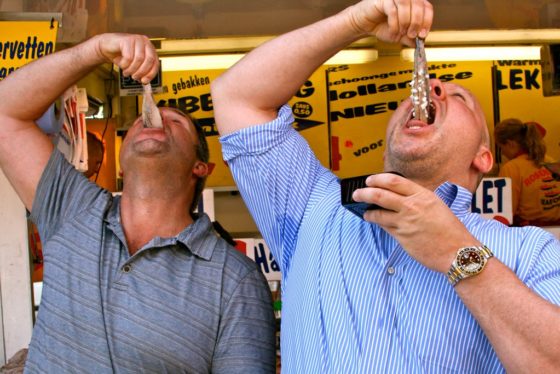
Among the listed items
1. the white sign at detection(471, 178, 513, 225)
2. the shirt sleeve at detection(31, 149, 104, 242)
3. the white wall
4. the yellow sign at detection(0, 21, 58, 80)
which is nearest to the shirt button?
the shirt sleeve at detection(31, 149, 104, 242)

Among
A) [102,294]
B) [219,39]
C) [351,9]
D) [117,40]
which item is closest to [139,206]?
[102,294]

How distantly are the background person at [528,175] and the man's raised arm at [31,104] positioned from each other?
5.06 m

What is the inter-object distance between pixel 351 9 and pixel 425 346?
0.86 m

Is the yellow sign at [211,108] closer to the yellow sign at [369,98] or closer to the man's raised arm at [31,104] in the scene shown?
the yellow sign at [369,98]

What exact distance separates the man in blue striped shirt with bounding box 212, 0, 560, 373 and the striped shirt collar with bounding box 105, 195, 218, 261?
20 centimetres

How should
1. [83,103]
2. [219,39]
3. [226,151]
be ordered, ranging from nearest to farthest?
[226,151] < [83,103] < [219,39]

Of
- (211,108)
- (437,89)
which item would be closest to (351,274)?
(437,89)

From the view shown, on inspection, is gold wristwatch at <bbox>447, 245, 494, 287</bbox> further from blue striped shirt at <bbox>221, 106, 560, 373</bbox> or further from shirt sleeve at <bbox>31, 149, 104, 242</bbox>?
shirt sleeve at <bbox>31, 149, 104, 242</bbox>

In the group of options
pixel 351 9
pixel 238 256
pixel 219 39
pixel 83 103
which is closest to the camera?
pixel 351 9

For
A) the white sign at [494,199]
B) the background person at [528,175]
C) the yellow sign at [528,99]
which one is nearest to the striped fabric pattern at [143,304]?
the white sign at [494,199]

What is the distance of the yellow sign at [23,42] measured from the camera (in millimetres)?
3137

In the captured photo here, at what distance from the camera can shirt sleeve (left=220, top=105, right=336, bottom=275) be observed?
6.33 feet

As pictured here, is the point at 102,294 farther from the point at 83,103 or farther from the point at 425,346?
the point at 83,103

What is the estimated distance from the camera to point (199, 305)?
2012mm
